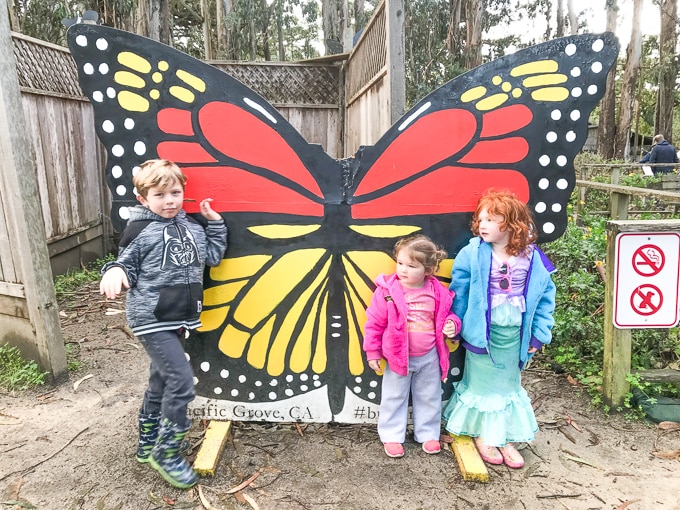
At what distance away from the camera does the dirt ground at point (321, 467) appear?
2.13m

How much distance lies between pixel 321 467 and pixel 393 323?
0.73m

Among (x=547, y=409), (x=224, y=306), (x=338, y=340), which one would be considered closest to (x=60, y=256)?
(x=224, y=306)

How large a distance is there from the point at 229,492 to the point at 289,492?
0.25m

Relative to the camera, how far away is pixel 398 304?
227 centimetres

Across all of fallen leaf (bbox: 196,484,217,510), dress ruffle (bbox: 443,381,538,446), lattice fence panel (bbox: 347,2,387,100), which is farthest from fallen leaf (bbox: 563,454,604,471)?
lattice fence panel (bbox: 347,2,387,100)

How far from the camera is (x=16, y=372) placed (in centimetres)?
318

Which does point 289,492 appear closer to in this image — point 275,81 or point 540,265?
point 540,265

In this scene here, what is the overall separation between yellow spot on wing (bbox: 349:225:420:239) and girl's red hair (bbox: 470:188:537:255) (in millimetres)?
346

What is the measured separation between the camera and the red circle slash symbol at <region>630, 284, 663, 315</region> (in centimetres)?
267

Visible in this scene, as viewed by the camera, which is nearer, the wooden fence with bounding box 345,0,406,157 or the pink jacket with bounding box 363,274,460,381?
the pink jacket with bounding box 363,274,460,381

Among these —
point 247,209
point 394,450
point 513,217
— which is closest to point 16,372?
point 247,209

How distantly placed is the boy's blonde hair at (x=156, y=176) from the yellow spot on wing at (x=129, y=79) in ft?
1.18

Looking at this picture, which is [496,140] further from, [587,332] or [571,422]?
[587,332]

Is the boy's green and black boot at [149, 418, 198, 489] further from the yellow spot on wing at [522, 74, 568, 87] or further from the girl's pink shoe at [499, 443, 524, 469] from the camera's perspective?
the yellow spot on wing at [522, 74, 568, 87]
